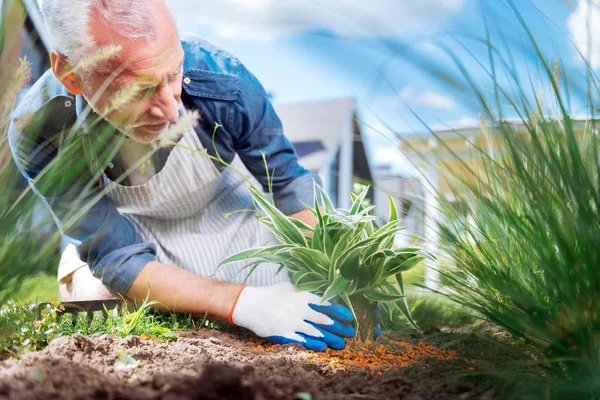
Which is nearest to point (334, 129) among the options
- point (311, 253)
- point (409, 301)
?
point (409, 301)

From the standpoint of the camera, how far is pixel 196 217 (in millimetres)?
2637

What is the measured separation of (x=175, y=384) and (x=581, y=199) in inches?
30.0

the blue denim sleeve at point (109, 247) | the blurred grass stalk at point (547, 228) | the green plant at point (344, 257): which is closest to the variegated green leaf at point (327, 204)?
the green plant at point (344, 257)

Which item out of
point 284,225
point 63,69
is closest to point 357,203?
→ point 284,225

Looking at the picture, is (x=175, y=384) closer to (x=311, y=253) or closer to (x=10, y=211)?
(x=10, y=211)

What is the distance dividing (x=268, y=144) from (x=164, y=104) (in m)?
0.64

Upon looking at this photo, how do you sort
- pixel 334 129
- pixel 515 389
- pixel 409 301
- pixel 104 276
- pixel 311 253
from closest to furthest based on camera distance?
1. pixel 515 389
2. pixel 311 253
3. pixel 104 276
4. pixel 409 301
5. pixel 334 129

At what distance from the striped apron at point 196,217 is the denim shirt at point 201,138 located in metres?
0.14

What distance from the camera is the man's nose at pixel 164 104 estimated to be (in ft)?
5.53

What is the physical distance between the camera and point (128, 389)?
82 centimetres

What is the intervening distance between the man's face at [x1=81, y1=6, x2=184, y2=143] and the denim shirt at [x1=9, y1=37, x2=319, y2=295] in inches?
11.2

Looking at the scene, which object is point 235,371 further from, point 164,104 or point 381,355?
point 164,104

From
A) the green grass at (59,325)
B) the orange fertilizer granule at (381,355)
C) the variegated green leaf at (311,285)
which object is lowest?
the green grass at (59,325)

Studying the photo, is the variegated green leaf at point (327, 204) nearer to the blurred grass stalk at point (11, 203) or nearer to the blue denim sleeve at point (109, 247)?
the blue denim sleeve at point (109, 247)
